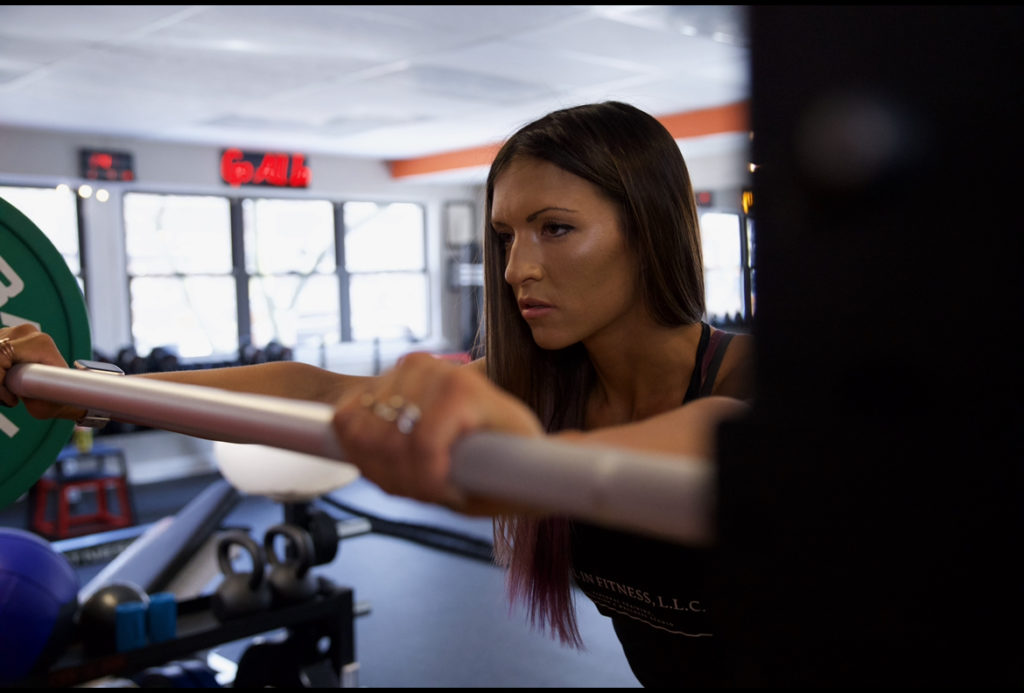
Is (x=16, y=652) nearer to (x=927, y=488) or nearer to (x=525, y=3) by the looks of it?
(x=927, y=488)

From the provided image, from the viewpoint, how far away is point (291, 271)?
8.63m

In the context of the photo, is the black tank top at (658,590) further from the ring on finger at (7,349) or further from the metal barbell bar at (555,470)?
the ring on finger at (7,349)

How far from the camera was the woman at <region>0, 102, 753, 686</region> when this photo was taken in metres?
1.15

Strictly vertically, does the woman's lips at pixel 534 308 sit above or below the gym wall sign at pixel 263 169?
below

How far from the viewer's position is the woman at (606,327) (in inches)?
45.4

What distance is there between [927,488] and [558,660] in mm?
3545

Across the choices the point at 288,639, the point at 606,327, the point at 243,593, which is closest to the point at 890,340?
the point at 606,327

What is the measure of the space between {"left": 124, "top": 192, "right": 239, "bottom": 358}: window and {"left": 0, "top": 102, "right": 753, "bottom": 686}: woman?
6.59 metres

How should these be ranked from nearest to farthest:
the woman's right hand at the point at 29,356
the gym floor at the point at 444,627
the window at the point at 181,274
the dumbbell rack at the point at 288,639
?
the woman's right hand at the point at 29,356, the dumbbell rack at the point at 288,639, the gym floor at the point at 444,627, the window at the point at 181,274

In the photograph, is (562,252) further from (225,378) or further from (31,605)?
(31,605)

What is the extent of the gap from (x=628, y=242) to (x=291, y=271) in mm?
7804

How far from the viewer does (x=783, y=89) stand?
30 cm

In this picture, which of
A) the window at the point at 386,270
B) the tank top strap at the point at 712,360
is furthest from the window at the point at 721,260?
the tank top strap at the point at 712,360

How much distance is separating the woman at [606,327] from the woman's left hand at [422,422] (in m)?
0.66
